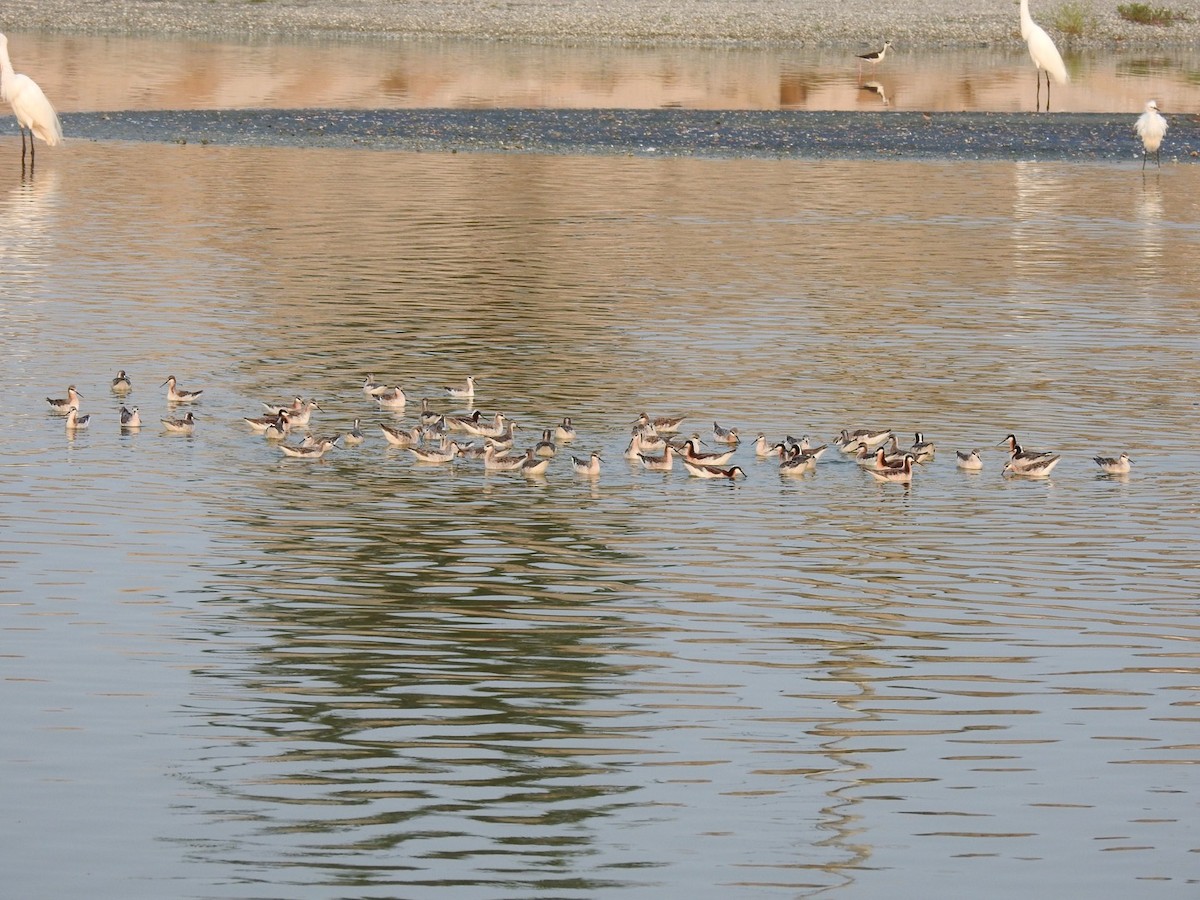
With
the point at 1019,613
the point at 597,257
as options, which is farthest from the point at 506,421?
the point at 597,257

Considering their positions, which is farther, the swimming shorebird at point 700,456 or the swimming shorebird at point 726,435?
the swimming shorebird at point 726,435

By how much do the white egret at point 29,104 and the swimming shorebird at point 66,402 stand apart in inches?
817

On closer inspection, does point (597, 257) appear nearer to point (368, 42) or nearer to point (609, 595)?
point (609, 595)

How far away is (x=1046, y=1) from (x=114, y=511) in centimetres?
7238

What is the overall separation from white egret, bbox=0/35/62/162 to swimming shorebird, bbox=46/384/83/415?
20749 mm

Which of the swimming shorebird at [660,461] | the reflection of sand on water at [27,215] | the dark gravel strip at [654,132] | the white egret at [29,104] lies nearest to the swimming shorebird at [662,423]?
the swimming shorebird at [660,461]

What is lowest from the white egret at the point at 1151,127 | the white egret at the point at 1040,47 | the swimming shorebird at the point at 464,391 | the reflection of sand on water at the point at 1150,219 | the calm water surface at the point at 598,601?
the calm water surface at the point at 598,601

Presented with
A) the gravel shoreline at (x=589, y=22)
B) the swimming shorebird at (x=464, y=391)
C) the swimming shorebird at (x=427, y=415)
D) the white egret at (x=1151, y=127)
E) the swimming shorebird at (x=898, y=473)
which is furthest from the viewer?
the gravel shoreline at (x=589, y=22)

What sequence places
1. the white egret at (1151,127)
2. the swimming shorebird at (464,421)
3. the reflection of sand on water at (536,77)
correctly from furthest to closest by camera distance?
the reflection of sand on water at (536,77) < the white egret at (1151,127) < the swimming shorebird at (464,421)

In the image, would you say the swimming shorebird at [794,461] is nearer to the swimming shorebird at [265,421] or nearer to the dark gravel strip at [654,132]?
the swimming shorebird at [265,421]

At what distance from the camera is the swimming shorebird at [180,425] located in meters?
18.3

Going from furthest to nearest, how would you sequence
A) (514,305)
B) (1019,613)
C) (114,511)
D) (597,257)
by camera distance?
(597,257)
(514,305)
(114,511)
(1019,613)

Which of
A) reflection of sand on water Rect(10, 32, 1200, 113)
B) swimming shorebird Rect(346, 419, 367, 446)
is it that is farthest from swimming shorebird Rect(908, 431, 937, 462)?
reflection of sand on water Rect(10, 32, 1200, 113)

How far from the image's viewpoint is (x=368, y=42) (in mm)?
67812
